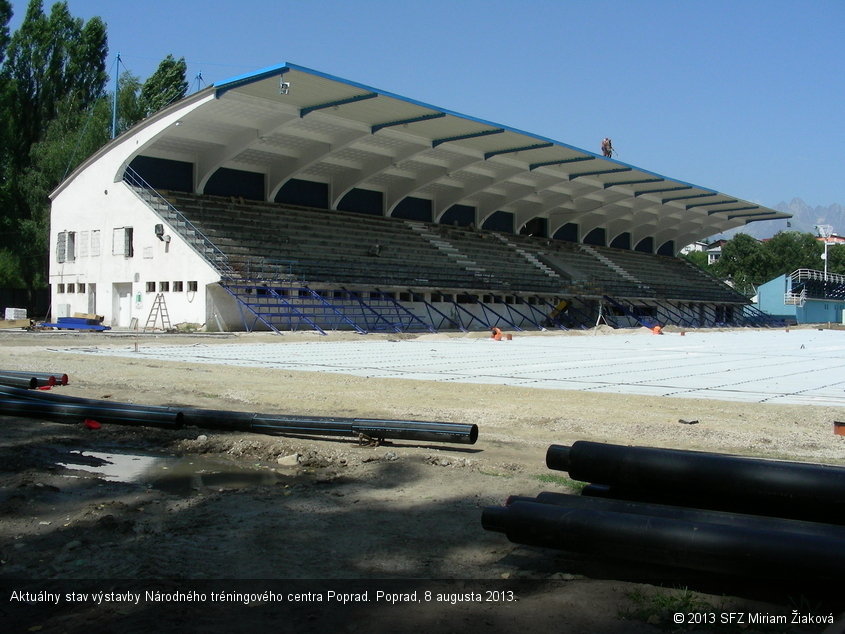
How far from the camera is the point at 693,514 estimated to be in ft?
11.8

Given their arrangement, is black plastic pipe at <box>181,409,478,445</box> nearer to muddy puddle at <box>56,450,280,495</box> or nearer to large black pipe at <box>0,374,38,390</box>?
muddy puddle at <box>56,450,280,495</box>

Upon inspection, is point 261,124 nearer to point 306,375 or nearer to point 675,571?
point 306,375

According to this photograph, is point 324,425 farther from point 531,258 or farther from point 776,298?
point 776,298

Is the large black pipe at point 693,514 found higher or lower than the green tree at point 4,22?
lower

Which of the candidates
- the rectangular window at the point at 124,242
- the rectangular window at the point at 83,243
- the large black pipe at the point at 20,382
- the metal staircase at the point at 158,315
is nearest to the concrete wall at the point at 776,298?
the metal staircase at the point at 158,315

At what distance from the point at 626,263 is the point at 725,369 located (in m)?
43.4

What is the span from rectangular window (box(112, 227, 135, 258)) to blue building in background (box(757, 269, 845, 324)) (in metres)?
55.8

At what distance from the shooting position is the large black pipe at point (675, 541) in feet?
9.68

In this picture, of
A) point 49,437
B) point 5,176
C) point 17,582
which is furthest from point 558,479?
point 5,176

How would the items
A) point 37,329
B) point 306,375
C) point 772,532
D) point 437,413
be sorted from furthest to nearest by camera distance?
point 37,329 < point 306,375 < point 437,413 < point 772,532

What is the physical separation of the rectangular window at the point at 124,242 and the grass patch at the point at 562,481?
29656mm

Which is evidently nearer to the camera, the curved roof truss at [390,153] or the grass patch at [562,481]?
the grass patch at [562,481]

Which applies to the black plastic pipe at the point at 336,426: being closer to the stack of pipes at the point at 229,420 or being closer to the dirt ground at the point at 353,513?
the stack of pipes at the point at 229,420

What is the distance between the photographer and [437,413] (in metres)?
8.59
